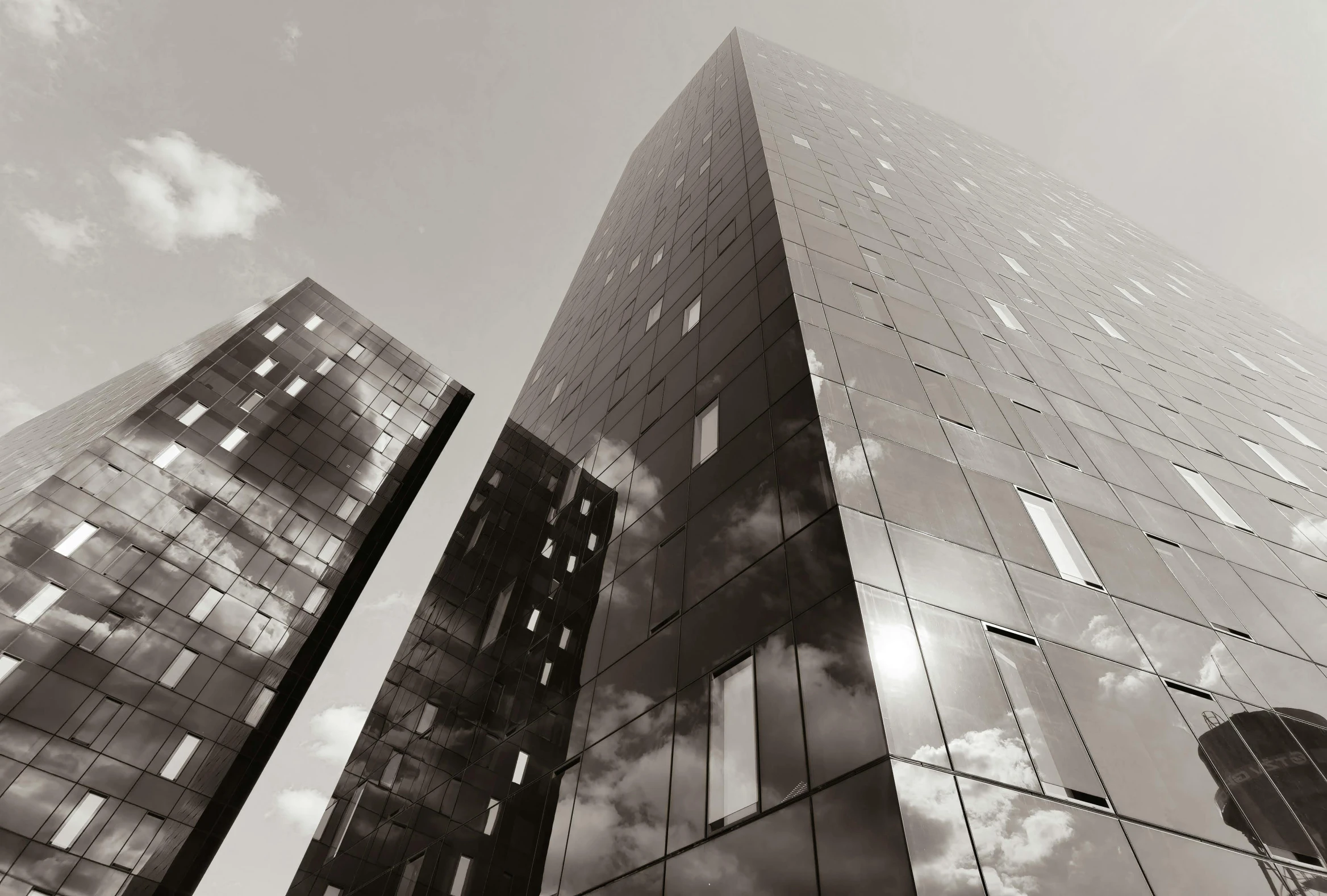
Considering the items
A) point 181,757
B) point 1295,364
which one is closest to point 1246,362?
point 1295,364

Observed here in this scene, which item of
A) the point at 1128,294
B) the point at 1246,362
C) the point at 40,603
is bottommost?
the point at 40,603

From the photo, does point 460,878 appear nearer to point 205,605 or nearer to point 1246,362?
point 205,605

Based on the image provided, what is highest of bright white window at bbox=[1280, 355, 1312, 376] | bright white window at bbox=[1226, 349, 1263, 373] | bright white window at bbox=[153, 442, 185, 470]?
bright white window at bbox=[1280, 355, 1312, 376]

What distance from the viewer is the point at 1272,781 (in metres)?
9.43

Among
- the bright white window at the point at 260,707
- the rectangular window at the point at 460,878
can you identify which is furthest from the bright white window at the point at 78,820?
the rectangular window at the point at 460,878

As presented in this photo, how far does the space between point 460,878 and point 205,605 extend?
2730 centimetres

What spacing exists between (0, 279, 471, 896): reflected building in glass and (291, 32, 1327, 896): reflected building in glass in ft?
→ 42.4

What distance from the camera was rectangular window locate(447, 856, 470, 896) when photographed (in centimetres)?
1429

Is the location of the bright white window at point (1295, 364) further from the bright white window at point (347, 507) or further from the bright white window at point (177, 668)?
the bright white window at point (177, 668)

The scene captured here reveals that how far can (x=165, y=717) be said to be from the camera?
31.4 m

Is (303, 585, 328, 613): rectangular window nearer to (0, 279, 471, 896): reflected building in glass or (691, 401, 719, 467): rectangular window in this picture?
(0, 279, 471, 896): reflected building in glass

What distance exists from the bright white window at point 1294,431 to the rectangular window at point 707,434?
20.3 meters

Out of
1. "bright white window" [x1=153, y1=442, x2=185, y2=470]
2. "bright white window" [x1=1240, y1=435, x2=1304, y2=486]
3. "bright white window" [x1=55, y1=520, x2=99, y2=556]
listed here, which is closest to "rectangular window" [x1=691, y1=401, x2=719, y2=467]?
"bright white window" [x1=1240, y1=435, x2=1304, y2=486]

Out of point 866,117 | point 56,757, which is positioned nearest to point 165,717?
point 56,757
